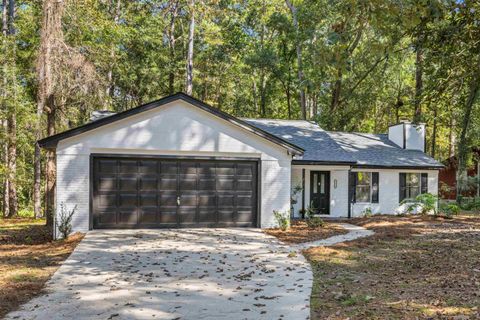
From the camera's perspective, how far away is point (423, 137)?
2302 cm

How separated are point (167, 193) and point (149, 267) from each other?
524 cm

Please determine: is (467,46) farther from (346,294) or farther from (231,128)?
(231,128)

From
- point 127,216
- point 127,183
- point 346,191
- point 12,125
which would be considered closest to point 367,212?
point 346,191

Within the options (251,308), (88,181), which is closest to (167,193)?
(88,181)

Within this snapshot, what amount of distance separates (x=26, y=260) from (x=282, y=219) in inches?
310

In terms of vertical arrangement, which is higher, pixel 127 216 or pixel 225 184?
pixel 225 184

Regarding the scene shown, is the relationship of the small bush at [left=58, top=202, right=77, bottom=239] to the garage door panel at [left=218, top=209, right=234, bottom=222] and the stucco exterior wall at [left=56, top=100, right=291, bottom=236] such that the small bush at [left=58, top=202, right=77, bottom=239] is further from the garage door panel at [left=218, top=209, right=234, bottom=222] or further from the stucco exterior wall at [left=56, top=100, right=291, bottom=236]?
the garage door panel at [left=218, top=209, right=234, bottom=222]

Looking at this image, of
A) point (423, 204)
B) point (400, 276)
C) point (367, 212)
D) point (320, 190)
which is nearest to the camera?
point (400, 276)

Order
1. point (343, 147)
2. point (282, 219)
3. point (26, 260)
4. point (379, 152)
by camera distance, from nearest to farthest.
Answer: point (26, 260), point (282, 219), point (343, 147), point (379, 152)

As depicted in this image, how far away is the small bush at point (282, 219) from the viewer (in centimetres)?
1428

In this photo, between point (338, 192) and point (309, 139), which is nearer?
point (338, 192)

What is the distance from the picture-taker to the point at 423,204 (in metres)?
19.8

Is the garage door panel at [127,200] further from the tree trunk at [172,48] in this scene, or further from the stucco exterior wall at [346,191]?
the tree trunk at [172,48]

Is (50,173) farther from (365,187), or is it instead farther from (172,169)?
(365,187)
